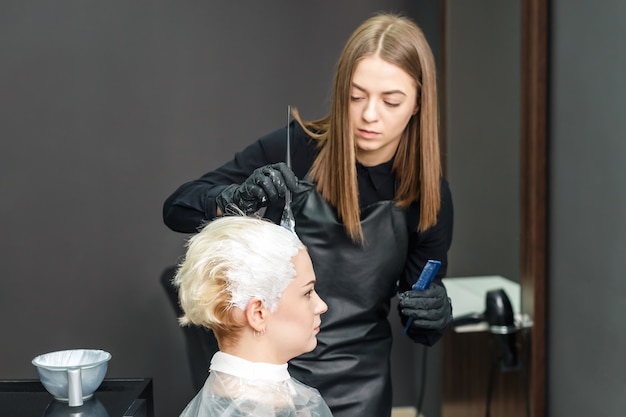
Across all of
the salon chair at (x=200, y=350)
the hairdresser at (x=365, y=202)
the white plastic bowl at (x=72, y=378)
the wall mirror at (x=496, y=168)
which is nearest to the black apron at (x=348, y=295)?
the hairdresser at (x=365, y=202)

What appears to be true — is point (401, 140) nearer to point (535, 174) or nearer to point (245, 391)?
point (535, 174)

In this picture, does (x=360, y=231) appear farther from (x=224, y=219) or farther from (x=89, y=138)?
(x=89, y=138)

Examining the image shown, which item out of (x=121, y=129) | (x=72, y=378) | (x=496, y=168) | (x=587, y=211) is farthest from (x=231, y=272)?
(x=121, y=129)

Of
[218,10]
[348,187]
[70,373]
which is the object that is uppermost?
[218,10]

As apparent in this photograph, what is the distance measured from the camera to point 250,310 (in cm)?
136

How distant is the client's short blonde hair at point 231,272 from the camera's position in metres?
1.36

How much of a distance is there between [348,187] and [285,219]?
208 millimetres

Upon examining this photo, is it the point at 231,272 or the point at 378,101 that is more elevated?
the point at 378,101

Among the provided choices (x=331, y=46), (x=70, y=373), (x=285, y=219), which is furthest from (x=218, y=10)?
(x=70, y=373)

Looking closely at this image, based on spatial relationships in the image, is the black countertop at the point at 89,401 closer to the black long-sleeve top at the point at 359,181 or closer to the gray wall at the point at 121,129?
the black long-sleeve top at the point at 359,181

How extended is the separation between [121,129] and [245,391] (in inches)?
64.5

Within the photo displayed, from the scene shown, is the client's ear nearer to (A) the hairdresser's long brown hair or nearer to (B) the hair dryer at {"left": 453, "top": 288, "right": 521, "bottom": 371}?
(A) the hairdresser's long brown hair

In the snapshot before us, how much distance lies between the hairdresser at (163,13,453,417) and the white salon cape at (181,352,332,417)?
36cm

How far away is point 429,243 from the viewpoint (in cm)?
189
